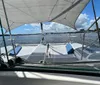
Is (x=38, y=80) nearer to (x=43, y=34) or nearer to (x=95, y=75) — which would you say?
(x=95, y=75)

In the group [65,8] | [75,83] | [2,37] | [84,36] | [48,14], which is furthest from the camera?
[48,14]

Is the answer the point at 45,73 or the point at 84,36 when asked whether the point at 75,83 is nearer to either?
the point at 45,73

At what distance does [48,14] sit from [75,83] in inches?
74.7

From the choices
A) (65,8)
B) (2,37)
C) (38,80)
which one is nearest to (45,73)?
(38,80)

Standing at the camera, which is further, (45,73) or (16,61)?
(16,61)

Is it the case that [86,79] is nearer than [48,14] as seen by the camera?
Yes

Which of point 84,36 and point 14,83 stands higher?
point 84,36

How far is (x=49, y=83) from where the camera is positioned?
2.62ft

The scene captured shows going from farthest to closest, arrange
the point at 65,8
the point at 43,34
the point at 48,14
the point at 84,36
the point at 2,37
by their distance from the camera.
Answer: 1. the point at 43,34
2. the point at 48,14
3. the point at 65,8
4. the point at 84,36
5. the point at 2,37

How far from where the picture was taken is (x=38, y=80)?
811mm

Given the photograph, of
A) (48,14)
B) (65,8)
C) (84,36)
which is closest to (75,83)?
(84,36)

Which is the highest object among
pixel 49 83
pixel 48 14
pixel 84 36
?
pixel 48 14

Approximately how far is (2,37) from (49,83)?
0.45 metres

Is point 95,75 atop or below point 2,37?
below
